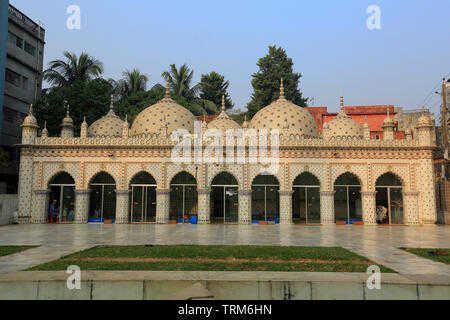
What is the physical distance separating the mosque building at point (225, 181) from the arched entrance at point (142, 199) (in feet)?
0.21

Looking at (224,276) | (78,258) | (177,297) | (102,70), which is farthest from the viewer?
(102,70)

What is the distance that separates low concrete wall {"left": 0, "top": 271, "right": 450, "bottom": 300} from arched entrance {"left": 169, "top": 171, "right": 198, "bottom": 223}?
17.2 metres

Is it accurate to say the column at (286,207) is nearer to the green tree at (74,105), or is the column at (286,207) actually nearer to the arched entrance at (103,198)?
the arched entrance at (103,198)

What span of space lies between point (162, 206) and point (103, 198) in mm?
4129

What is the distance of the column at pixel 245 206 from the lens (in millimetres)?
23109

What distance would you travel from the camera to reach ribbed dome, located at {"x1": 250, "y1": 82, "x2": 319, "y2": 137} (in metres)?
26.7

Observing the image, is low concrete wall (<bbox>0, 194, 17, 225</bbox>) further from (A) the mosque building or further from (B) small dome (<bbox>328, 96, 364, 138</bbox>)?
(B) small dome (<bbox>328, 96, 364, 138</bbox>)

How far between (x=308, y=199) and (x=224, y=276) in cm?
1779

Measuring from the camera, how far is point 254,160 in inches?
925

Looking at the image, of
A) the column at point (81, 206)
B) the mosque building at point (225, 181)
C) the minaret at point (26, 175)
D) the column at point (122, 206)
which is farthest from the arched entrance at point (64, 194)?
the column at point (122, 206)

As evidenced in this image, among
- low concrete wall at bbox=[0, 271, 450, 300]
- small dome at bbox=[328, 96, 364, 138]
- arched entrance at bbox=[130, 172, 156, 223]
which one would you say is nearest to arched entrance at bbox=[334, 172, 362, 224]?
small dome at bbox=[328, 96, 364, 138]
